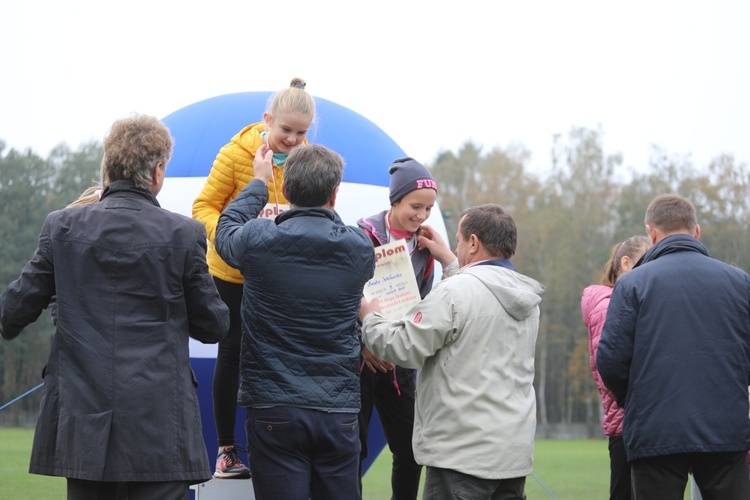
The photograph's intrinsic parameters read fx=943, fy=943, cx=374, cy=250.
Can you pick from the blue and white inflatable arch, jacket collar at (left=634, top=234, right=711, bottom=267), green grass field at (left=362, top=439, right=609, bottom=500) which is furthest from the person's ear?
green grass field at (left=362, top=439, right=609, bottom=500)

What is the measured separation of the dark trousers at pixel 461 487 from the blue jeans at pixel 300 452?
40 cm

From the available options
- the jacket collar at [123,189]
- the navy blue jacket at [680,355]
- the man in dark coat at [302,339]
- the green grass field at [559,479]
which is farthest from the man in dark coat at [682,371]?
the green grass field at [559,479]

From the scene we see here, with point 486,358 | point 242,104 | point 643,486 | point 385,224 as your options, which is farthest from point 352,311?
point 242,104

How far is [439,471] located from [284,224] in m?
1.23

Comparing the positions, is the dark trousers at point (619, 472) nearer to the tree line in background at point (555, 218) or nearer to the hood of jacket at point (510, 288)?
the hood of jacket at point (510, 288)

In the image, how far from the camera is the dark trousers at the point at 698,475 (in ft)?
13.6

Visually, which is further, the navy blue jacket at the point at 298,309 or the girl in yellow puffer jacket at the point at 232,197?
the girl in yellow puffer jacket at the point at 232,197

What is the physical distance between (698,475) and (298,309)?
199 centimetres

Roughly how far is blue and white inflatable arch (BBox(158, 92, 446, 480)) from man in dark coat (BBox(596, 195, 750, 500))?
6.04ft

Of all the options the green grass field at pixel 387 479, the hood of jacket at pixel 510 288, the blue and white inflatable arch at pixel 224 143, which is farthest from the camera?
the green grass field at pixel 387 479

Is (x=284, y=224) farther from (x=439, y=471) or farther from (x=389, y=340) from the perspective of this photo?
(x=439, y=471)

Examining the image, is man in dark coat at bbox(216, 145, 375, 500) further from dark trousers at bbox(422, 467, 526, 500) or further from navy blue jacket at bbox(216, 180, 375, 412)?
dark trousers at bbox(422, 467, 526, 500)

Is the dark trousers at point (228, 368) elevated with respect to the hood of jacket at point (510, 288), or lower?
lower

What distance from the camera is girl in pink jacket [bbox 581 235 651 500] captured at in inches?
204
